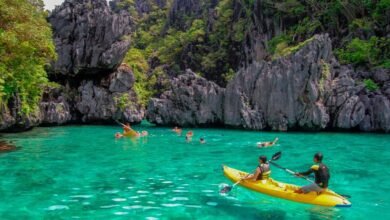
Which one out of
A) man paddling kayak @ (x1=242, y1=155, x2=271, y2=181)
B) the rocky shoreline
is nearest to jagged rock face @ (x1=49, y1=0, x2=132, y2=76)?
the rocky shoreline

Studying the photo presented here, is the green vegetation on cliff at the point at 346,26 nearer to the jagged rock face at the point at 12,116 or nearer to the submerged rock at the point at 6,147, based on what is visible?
the jagged rock face at the point at 12,116

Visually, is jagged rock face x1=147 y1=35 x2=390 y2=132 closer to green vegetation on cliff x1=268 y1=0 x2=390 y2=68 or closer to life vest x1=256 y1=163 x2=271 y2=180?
green vegetation on cliff x1=268 y1=0 x2=390 y2=68

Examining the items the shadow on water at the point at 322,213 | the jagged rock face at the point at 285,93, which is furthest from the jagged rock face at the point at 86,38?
the shadow on water at the point at 322,213

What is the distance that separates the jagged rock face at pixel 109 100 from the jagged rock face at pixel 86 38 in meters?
2.02

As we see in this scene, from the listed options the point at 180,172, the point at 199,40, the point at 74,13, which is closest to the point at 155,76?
the point at 199,40

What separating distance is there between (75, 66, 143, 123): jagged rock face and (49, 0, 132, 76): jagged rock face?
202 cm

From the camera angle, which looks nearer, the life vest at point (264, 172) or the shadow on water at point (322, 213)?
the shadow on water at point (322, 213)

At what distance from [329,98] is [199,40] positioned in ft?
120

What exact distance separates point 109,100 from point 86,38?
29.7 ft

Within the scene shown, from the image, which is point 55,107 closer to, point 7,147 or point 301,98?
point 7,147

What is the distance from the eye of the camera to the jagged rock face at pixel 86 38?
2228 inches

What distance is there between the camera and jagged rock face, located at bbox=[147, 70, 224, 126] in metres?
51.4

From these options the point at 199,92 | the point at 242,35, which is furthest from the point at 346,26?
the point at 199,92

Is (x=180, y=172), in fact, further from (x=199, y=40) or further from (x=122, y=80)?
(x=199, y=40)
